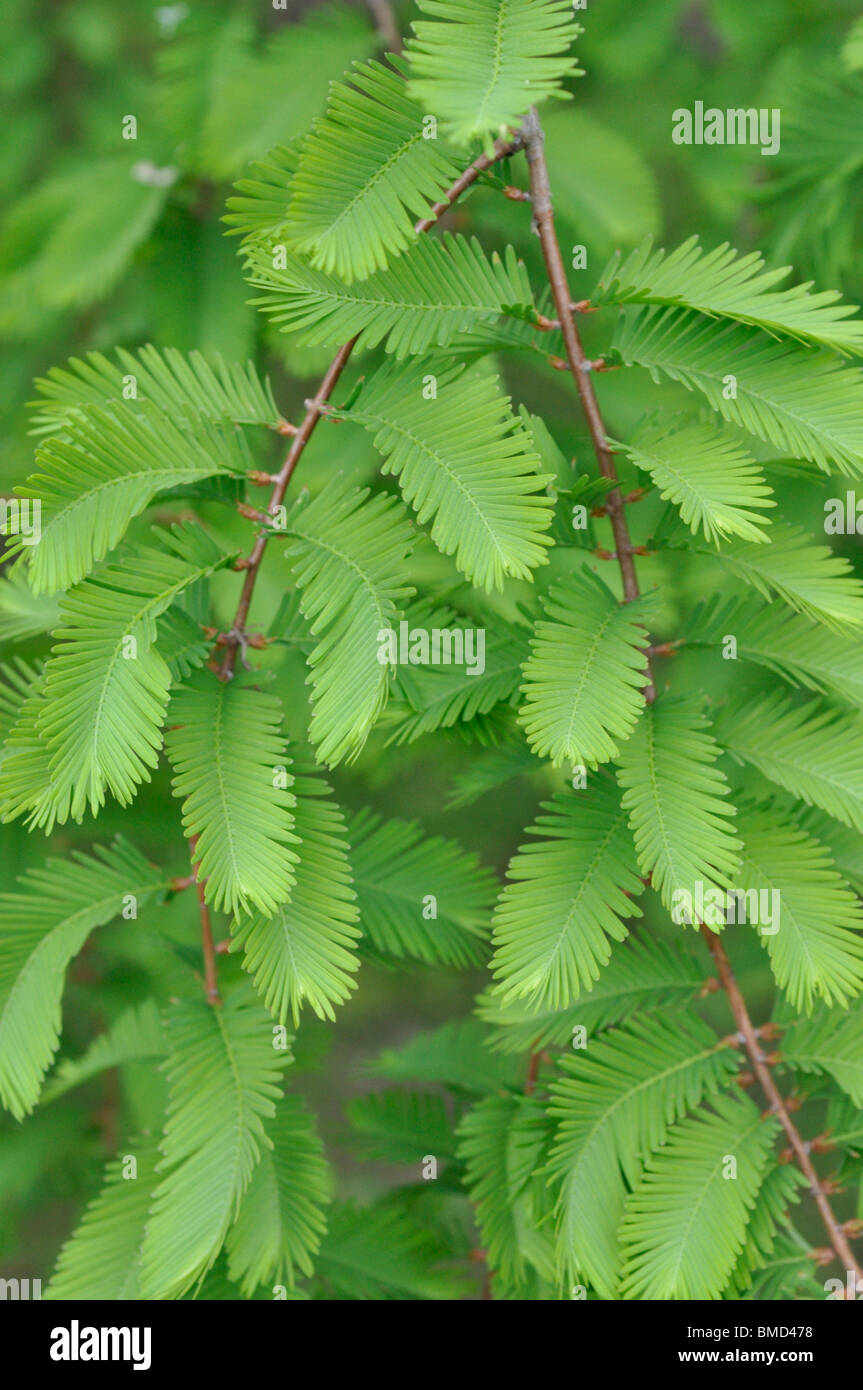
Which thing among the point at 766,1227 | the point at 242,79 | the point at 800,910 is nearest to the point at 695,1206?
the point at 766,1227

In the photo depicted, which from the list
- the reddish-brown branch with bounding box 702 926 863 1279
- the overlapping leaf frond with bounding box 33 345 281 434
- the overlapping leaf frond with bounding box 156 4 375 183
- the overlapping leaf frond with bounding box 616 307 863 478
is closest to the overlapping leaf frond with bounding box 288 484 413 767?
the overlapping leaf frond with bounding box 33 345 281 434

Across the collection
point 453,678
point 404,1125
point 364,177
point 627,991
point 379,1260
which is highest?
Answer: point 364,177

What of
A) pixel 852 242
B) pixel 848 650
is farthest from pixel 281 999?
pixel 852 242

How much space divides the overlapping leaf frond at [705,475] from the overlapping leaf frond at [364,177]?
200 mm

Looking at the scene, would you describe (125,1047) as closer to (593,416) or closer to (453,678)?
(453,678)

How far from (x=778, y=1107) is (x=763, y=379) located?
50 centimetres

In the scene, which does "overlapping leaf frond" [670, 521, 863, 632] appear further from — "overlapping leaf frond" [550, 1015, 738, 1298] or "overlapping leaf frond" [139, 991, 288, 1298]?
"overlapping leaf frond" [139, 991, 288, 1298]

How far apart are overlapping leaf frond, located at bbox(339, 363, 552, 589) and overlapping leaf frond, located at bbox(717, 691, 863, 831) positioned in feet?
0.75

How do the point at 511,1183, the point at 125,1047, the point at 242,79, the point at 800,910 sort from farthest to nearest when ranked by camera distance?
the point at 242,79
the point at 125,1047
the point at 511,1183
the point at 800,910

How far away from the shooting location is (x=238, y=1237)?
79cm

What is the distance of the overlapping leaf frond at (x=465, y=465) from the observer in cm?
66

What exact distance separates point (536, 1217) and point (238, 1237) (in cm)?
21

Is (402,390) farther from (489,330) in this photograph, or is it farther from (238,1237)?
(238,1237)

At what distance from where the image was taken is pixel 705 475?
27.6 inches
